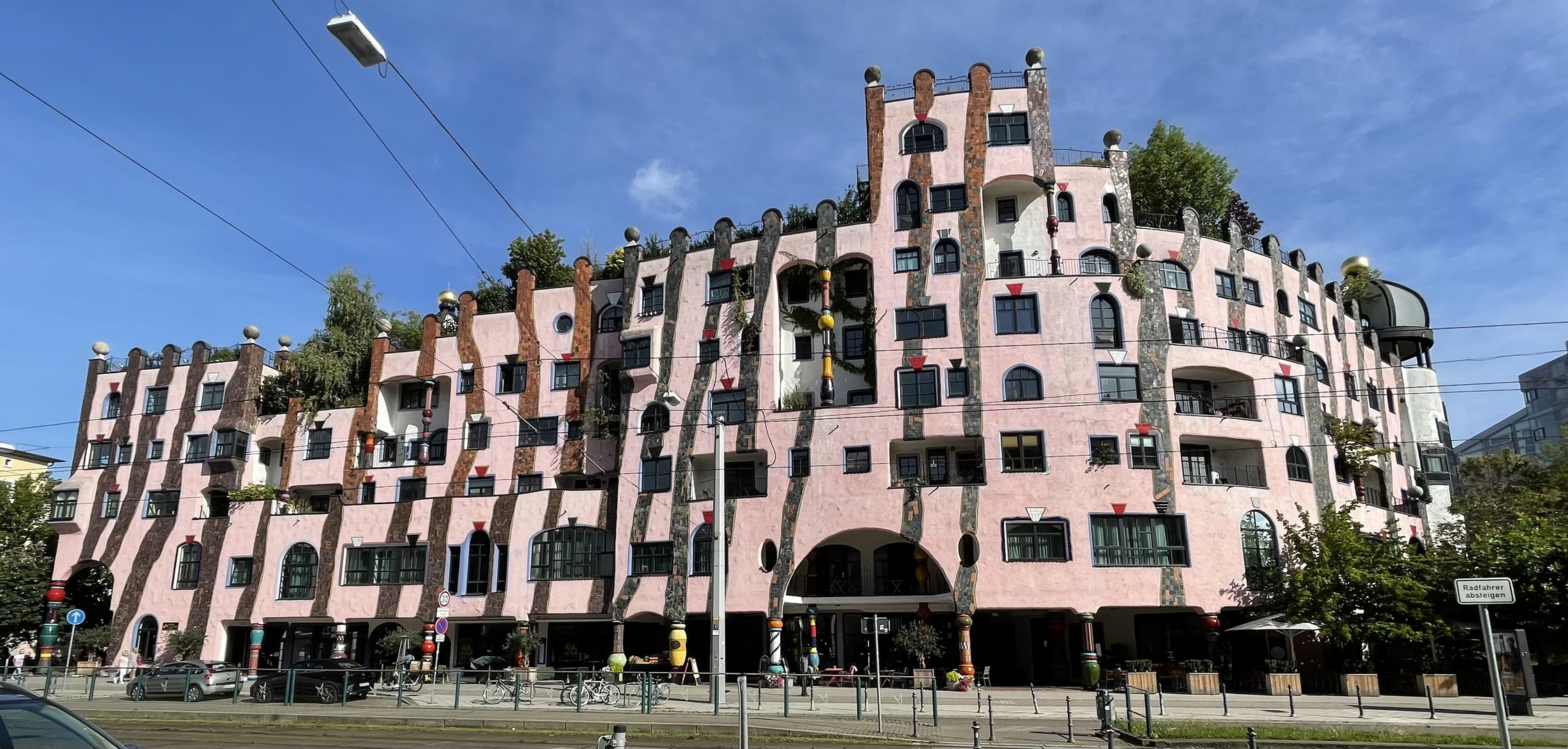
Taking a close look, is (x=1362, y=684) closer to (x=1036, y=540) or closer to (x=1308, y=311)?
(x=1036, y=540)

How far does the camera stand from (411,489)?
47656 mm

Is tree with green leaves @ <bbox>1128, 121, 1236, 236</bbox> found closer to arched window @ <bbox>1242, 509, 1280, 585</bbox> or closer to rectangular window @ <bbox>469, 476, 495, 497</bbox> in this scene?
arched window @ <bbox>1242, 509, 1280, 585</bbox>

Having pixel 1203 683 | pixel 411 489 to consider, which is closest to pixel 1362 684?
pixel 1203 683

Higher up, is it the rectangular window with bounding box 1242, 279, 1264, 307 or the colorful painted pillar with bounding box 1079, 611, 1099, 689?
the rectangular window with bounding box 1242, 279, 1264, 307

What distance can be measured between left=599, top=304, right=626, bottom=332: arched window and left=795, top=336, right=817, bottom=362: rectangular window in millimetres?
8807

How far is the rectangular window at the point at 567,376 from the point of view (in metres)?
46.1

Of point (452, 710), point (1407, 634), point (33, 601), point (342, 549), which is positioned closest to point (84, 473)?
point (33, 601)

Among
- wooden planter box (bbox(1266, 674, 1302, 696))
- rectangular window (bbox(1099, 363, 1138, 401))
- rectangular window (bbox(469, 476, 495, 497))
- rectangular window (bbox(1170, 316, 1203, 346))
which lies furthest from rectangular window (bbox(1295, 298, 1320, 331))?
rectangular window (bbox(469, 476, 495, 497))

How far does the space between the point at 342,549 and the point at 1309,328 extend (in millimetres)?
43913

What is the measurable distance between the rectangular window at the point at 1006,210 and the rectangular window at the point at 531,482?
22650mm

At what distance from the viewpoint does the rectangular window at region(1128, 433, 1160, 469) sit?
37.4 meters

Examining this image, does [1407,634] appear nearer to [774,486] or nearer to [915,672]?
[915,672]

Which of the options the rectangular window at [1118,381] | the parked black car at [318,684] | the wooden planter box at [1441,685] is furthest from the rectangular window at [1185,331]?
the parked black car at [318,684]

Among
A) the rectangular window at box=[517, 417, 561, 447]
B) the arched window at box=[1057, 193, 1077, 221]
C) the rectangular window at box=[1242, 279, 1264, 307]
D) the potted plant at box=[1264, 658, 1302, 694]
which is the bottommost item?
the potted plant at box=[1264, 658, 1302, 694]
